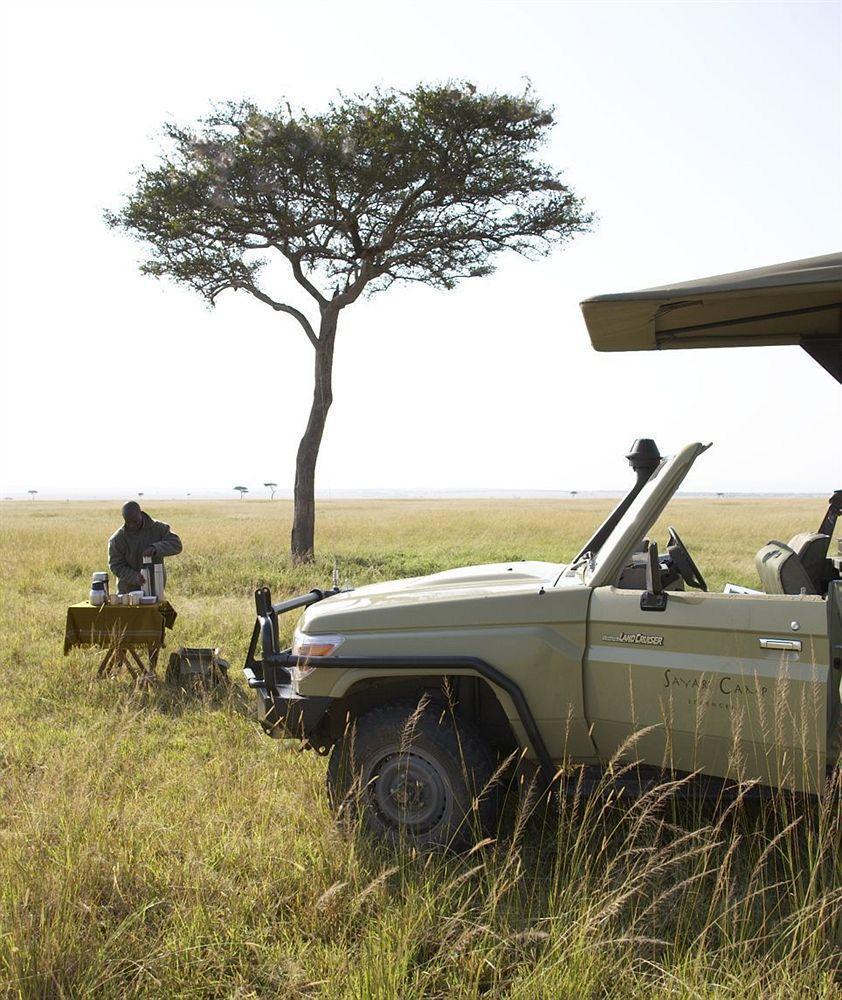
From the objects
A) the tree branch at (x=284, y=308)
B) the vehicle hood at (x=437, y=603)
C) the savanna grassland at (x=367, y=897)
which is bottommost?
the savanna grassland at (x=367, y=897)

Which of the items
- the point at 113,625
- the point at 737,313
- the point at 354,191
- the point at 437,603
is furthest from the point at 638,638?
the point at 354,191

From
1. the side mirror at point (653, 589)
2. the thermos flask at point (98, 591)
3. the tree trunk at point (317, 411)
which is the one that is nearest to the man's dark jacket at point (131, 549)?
the thermos flask at point (98, 591)

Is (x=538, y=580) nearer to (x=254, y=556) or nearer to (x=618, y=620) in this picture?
(x=618, y=620)

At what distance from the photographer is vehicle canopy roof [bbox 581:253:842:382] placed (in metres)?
3.50

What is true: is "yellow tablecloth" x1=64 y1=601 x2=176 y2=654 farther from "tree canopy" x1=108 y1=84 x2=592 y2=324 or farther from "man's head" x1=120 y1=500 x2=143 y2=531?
"tree canopy" x1=108 y1=84 x2=592 y2=324

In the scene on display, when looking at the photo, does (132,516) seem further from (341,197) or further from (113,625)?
(341,197)

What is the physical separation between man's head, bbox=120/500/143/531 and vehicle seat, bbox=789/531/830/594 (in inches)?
227

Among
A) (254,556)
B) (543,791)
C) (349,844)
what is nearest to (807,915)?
(543,791)

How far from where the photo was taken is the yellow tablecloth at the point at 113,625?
312 inches

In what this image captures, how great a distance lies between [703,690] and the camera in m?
3.66

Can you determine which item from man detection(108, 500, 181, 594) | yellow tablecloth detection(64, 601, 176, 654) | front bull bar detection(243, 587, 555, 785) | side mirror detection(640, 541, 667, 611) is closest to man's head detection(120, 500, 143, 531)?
man detection(108, 500, 181, 594)

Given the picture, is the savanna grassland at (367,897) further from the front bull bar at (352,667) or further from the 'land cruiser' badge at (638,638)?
the 'land cruiser' badge at (638,638)

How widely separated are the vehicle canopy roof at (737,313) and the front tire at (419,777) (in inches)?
70.7

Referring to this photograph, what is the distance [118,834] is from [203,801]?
630 millimetres
